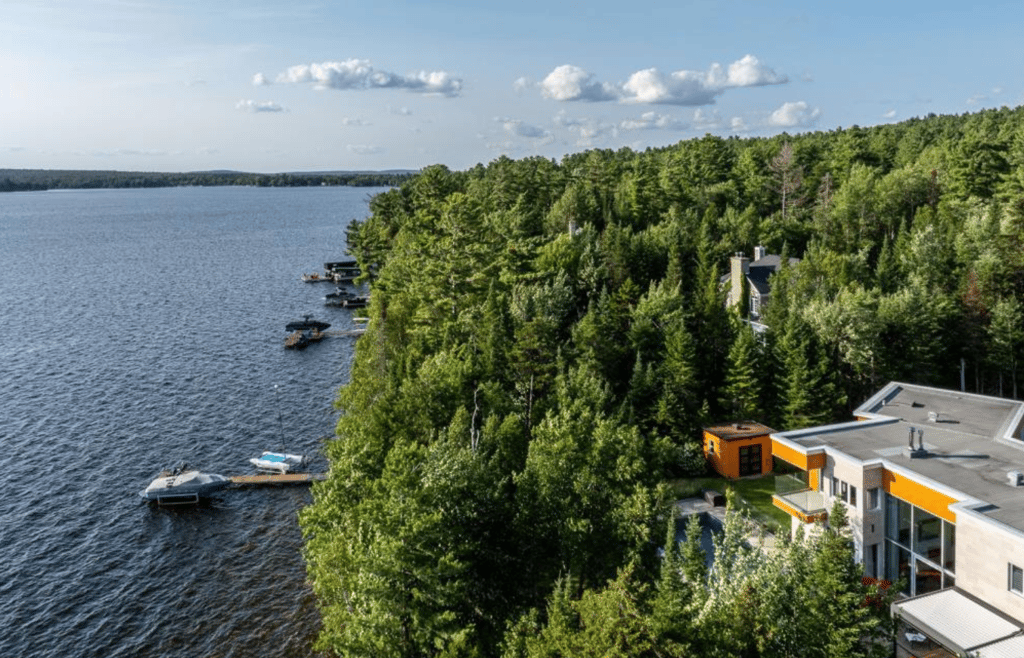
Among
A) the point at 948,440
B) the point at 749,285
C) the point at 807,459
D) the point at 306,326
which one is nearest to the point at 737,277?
the point at 749,285

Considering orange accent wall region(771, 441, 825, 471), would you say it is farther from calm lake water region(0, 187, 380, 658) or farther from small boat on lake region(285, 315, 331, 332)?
small boat on lake region(285, 315, 331, 332)

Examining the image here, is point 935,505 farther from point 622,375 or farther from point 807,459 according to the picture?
point 622,375

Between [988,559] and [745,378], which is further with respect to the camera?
[745,378]

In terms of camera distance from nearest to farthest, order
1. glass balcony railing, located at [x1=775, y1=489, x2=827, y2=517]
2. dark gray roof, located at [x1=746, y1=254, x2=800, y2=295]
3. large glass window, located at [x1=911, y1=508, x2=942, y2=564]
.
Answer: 1. large glass window, located at [x1=911, y1=508, x2=942, y2=564]
2. glass balcony railing, located at [x1=775, y1=489, x2=827, y2=517]
3. dark gray roof, located at [x1=746, y1=254, x2=800, y2=295]

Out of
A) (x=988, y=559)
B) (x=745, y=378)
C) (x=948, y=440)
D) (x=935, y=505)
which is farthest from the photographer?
(x=745, y=378)

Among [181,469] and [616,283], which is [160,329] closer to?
[181,469]

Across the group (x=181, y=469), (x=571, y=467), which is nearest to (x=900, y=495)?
(x=571, y=467)

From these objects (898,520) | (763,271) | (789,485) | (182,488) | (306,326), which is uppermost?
(763,271)

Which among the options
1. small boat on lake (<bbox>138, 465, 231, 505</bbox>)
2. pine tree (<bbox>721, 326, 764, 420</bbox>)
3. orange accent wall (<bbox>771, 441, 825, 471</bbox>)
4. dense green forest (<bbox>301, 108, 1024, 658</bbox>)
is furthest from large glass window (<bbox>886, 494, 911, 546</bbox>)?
small boat on lake (<bbox>138, 465, 231, 505</bbox>)
